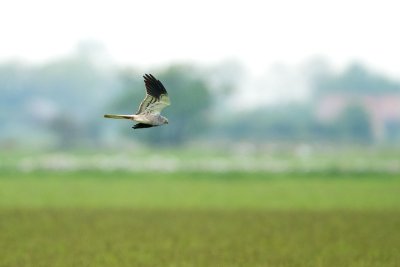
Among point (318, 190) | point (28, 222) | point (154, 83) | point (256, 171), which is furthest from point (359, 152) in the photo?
point (154, 83)

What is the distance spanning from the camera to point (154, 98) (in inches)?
249

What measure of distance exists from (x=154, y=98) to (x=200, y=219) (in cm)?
1169

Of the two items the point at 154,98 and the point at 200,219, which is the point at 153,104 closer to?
the point at 154,98

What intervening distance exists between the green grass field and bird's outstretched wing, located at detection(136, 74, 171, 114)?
17.7 ft

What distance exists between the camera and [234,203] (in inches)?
847

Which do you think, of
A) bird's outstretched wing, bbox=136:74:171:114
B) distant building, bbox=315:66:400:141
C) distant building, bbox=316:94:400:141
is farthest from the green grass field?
distant building, bbox=315:66:400:141

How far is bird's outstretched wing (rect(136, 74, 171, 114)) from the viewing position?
6223 mm

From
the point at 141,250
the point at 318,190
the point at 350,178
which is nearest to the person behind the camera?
the point at 141,250

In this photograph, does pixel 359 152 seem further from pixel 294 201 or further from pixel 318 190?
pixel 294 201

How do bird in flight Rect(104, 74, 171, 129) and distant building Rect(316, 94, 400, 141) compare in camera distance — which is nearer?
bird in flight Rect(104, 74, 171, 129)

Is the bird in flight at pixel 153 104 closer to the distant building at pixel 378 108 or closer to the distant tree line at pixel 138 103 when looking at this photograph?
the distant tree line at pixel 138 103

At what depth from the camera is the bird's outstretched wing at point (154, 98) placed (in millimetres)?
6223

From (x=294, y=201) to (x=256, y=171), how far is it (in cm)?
984

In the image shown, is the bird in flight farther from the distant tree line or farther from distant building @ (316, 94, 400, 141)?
distant building @ (316, 94, 400, 141)
